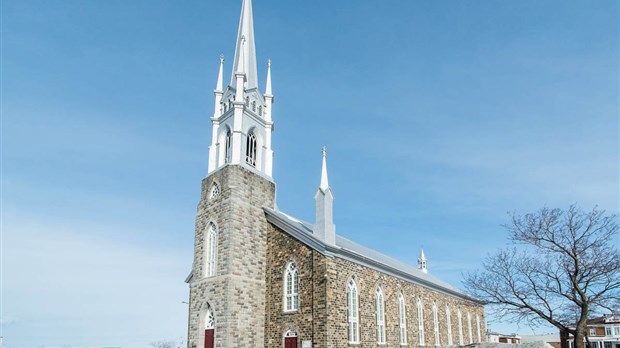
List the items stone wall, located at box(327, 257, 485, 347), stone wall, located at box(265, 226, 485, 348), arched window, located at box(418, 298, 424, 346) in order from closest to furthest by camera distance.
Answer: stone wall, located at box(265, 226, 485, 348) < stone wall, located at box(327, 257, 485, 347) < arched window, located at box(418, 298, 424, 346)

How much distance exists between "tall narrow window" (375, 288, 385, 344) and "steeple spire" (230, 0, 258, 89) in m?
15.3

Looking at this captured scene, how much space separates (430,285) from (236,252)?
1923 cm

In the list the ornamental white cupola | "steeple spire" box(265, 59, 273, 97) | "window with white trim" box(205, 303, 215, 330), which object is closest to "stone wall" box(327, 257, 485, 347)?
"window with white trim" box(205, 303, 215, 330)

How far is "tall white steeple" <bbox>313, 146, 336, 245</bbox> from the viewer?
79.3 ft

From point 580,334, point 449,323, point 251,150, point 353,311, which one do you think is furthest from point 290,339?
point 449,323

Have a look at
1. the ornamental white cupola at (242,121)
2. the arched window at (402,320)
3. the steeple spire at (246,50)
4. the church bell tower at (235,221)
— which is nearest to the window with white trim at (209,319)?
the church bell tower at (235,221)

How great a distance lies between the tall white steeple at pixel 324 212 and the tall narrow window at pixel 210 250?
19.0 feet

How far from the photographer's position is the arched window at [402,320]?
3034 centimetres

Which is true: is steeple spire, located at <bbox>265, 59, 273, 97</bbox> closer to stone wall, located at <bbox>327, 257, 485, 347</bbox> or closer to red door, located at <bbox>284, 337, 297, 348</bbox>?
stone wall, located at <bbox>327, 257, 485, 347</bbox>

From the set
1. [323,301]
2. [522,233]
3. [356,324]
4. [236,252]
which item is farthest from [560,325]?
[236,252]

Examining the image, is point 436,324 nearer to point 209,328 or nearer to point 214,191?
point 209,328

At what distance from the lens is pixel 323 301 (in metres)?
22.9

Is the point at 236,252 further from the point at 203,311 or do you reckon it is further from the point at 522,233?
the point at 522,233

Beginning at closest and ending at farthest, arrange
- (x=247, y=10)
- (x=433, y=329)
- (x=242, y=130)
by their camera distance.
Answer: (x=242, y=130)
(x=247, y=10)
(x=433, y=329)
